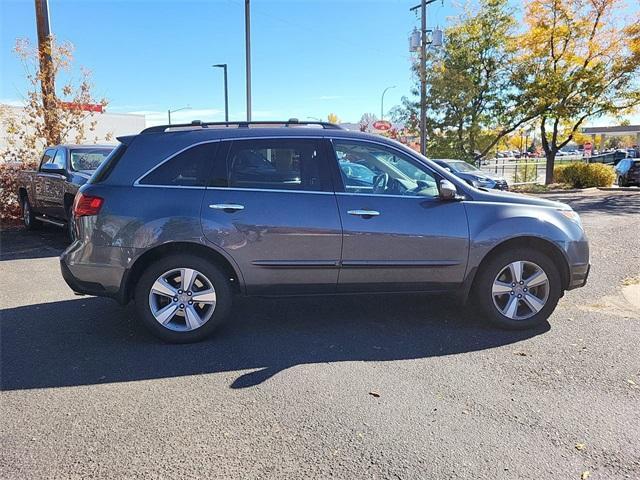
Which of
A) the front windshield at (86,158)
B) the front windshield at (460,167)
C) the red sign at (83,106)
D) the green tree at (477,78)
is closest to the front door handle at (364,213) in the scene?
the front windshield at (86,158)

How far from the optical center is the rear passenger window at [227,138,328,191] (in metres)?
4.61

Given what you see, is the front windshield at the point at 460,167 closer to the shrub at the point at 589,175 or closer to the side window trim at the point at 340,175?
the shrub at the point at 589,175

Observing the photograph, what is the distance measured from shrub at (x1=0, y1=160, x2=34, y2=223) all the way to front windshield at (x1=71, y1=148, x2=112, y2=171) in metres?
3.15

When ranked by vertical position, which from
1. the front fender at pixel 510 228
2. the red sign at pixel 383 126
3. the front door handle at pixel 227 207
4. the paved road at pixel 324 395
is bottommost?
the paved road at pixel 324 395

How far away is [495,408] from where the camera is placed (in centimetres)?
346

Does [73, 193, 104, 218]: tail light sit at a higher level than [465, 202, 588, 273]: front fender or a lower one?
higher

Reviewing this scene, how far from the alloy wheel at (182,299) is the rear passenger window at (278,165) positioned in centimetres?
87

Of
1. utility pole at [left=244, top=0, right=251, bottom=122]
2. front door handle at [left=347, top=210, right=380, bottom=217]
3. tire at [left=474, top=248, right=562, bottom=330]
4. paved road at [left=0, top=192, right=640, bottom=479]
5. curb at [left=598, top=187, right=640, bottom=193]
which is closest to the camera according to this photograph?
paved road at [left=0, top=192, right=640, bottom=479]

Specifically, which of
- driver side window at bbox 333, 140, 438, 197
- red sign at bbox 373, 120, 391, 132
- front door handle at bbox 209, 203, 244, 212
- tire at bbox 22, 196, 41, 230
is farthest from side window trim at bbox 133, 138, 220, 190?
red sign at bbox 373, 120, 391, 132

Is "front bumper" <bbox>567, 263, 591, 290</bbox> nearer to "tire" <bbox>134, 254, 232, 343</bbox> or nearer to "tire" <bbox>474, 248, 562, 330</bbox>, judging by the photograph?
"tire" <bbox>474, 248, 562, 330</bbox>

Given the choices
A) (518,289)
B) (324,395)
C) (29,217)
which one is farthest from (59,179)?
(518,289)

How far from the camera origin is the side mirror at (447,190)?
4633 mm

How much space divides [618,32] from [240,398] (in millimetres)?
23697

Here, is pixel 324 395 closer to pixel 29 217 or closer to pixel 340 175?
pixel 340 175
